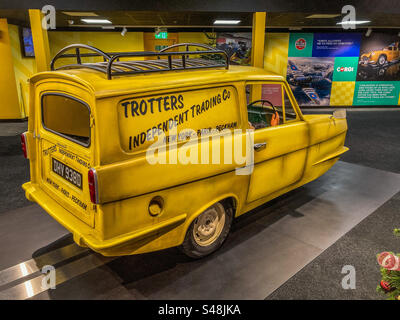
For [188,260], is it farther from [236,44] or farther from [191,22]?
[236,44]

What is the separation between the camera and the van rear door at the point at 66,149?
2.64 metres

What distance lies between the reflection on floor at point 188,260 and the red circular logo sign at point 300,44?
896 cm

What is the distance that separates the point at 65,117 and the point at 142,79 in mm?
944

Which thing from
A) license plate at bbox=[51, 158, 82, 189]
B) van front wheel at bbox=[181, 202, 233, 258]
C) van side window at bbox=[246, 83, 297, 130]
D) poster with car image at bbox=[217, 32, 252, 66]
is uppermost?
poster with car image at bbox=[217, 32, 252, 66]

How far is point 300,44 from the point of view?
1191 centimetres

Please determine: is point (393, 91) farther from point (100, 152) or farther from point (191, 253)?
point (100, 152)

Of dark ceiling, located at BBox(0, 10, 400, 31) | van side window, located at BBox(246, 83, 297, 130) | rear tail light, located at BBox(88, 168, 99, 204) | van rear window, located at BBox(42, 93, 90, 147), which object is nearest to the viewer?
rear tail light, located at BBox(88, 168, 99, 204)

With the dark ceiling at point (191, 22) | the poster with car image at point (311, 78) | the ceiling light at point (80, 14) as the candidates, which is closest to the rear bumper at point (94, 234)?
the ceiling light at point (80, 14)

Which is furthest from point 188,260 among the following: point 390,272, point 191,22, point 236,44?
point 236,44

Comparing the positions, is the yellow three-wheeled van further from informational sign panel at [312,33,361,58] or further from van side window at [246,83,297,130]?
informational sign panel at [312,33,361,58]

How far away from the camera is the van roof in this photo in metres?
2.42

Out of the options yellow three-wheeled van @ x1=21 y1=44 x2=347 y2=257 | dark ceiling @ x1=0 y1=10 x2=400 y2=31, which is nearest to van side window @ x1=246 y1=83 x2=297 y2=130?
yellow three-wheeled van @ x1=21 y1=44 x2=347 y2=257

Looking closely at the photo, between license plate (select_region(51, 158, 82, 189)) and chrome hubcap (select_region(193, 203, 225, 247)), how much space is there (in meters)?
1.17

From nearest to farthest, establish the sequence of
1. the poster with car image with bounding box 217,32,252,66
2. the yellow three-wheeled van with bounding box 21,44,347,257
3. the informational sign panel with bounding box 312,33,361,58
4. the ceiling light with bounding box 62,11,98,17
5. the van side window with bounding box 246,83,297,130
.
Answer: the yellow three-wheeled van with bounding box 21,44,347,257, the van side window with bounding box 246,83,297,130, the ceiling light with bounding box 62,11,98,17, the poster with car image with bounding box 217,32,252,66, the informational sign panel with bounding box 312,33,361,58
